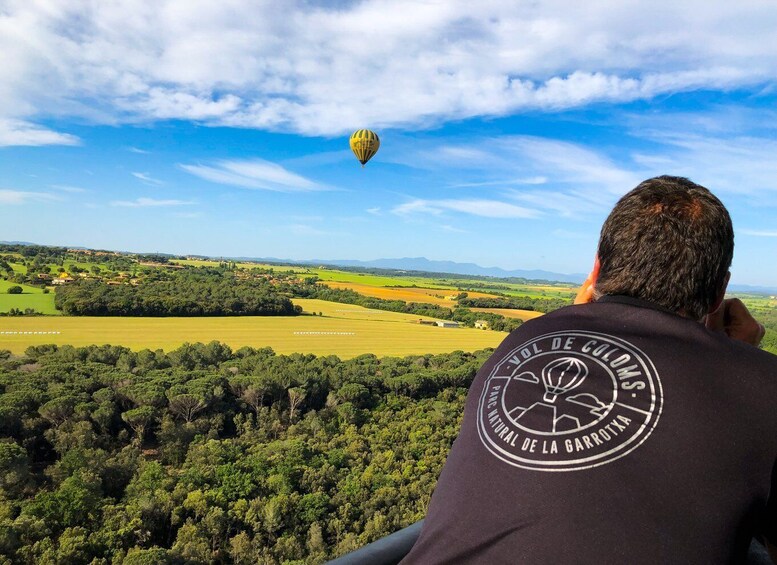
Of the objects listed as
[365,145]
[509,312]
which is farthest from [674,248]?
[509,312]

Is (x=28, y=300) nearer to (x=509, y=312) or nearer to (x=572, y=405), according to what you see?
(x=509, y=312)

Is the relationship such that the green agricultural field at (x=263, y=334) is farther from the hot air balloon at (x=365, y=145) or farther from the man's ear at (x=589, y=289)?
the man's ear at (x=589, y=289)

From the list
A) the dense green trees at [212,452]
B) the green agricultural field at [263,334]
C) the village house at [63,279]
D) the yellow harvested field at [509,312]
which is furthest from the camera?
the village house at [63,279]

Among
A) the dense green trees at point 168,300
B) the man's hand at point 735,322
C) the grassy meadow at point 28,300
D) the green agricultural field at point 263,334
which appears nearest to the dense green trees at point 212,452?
the green agricultural field at point 263,334

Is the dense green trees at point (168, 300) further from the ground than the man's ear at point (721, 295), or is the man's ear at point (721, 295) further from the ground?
the man's ear at point (721, 295)

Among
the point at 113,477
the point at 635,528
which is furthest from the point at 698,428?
the point at 113,477

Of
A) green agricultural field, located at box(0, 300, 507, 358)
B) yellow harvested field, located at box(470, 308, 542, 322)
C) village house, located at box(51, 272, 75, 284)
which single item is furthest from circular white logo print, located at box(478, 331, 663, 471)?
village house, located at box(51, 272, 75, 284)
